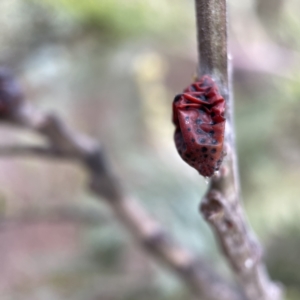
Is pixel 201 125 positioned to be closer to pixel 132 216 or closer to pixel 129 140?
pixel 132 216

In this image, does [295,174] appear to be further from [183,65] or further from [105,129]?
[183,65]

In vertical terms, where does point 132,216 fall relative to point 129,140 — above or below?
below

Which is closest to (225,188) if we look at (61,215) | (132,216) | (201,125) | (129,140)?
(201,125)

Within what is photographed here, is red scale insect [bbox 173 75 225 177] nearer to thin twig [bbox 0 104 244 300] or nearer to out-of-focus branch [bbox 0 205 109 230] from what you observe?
thin twig [bbox 0 104 244 300]

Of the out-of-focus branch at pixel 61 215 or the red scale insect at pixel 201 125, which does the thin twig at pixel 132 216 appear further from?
the red scale insect at pixel 201 125

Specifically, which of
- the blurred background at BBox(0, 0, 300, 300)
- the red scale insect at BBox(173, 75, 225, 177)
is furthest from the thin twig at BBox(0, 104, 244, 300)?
the red scale insect at BBox(173, 75, 225, 177)

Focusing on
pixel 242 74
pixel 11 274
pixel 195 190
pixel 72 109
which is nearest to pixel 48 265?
pixel 11 274
